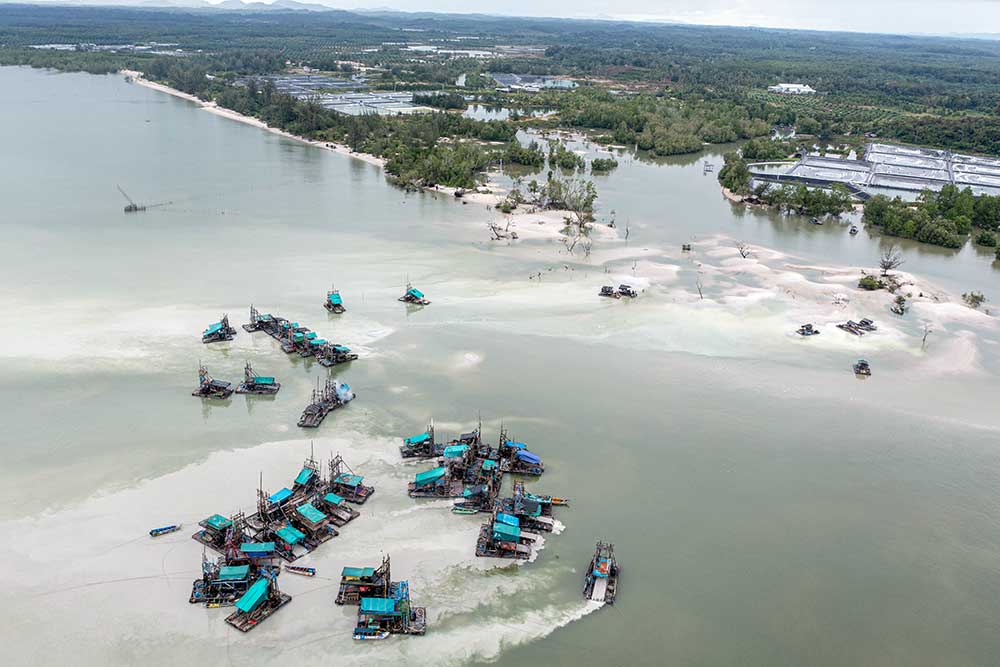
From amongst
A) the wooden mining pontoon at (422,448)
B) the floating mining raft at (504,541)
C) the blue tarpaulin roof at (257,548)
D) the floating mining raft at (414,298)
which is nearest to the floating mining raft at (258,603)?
the blue tarpaulin roof at (257,548)

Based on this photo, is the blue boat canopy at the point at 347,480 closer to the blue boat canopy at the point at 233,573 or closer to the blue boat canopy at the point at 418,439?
the blue boat canopy at the point at 418,439

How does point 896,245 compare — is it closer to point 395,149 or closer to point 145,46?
point 395,149

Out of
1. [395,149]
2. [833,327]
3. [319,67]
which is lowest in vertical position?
[833,327]

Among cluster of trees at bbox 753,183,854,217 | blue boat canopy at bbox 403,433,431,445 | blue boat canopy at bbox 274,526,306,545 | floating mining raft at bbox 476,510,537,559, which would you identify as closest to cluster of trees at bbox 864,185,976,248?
cluster of trees at bbox 753,183,854,217

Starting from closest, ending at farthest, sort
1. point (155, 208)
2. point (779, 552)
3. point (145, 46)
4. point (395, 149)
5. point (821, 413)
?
point (779, 552), point (821, 413), point (155, 208), point (395, 149), point (145, 46)

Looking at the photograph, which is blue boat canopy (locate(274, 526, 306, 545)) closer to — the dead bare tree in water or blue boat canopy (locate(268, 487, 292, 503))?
blue boat canopy (locate(268, 487, 292, 503))

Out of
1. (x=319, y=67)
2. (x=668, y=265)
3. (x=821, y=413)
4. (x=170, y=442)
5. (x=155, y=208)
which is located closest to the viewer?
(x=170, y=442)

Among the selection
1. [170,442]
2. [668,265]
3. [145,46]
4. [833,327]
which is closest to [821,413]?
[833,327]
